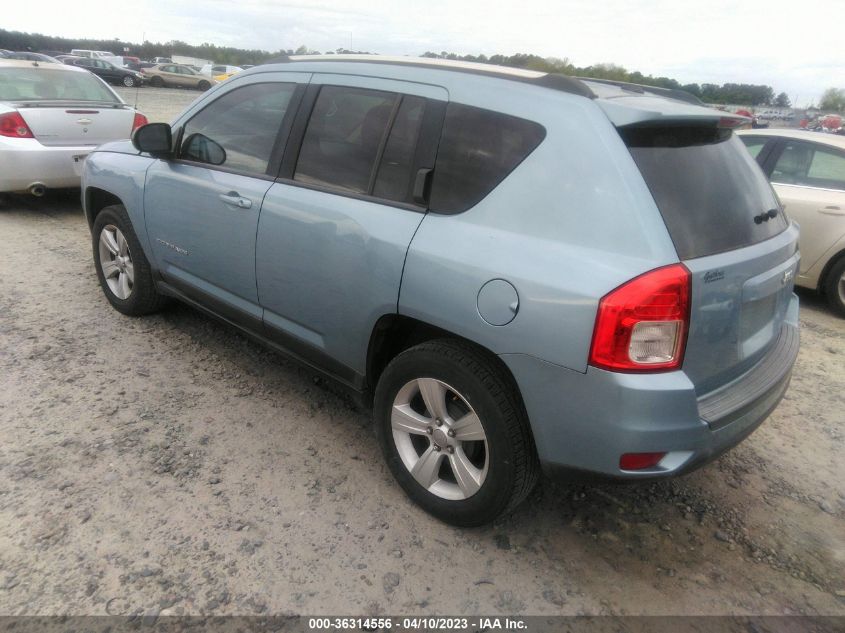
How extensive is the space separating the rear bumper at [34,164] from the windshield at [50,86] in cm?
77

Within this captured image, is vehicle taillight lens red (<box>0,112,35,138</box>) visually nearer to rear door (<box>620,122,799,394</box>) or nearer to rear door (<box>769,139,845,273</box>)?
Result: rear door (<box>620,122,799,394</box>)

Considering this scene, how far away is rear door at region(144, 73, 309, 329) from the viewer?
314 cm

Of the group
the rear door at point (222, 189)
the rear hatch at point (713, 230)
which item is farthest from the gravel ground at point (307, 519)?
the rear hatch at point (713, 230)

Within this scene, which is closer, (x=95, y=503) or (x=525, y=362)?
(x=525, y=362)

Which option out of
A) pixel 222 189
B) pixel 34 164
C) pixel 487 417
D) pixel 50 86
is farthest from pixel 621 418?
pixel 50 86

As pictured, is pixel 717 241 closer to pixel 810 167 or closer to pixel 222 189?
pixel 222 189

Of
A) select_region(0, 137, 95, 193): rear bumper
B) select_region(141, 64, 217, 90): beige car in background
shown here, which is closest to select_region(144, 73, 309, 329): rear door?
select_region(0, 137, 95, 193): rear bumper

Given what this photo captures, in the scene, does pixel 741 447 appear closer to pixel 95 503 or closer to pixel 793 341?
pixel 793 341

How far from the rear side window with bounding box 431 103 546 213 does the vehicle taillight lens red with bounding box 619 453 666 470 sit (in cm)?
103

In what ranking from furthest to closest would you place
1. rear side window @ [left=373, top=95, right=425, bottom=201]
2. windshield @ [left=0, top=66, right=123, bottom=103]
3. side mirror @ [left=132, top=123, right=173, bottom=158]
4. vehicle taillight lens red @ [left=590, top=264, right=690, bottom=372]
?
1. windshield @ [left=0, top=66, right=123, bottom=103]
2. side mirror @ [left=132, top=123, right=173, bottom=158]
3. rear side window @ [left=373, top=95, right=425, bottom=201]
4. vehicle taillight lens red @ [left=590, top=264, right=690, bottom=372]

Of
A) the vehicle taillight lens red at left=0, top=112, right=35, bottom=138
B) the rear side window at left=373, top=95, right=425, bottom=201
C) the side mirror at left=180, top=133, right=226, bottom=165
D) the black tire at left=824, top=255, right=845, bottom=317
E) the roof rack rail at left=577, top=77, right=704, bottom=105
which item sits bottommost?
the black tire at left=824, top=255, right=845, bottom=317

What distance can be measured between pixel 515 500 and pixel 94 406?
2239 mm

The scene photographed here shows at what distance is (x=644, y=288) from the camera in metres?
1.94

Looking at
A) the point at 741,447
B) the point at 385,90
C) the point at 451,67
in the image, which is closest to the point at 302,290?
the point at 385,90
